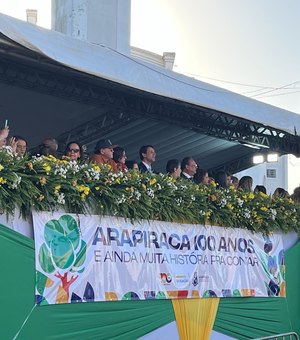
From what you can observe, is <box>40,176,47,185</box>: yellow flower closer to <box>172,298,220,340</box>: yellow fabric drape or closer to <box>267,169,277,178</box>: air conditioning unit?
<box>172,298,220,340</box>: yellow fabric drape

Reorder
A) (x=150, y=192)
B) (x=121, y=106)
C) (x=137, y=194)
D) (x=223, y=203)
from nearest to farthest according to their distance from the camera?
(x=137, y=194)
(x=150, y=192)
(x=223, y=203)
(x=121, y=106)

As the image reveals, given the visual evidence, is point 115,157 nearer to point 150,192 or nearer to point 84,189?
point 150,192

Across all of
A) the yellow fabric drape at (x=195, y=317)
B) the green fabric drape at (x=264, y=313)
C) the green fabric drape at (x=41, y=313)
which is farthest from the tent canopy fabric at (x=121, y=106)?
the yellow fabric drape at (x=195, y=317)

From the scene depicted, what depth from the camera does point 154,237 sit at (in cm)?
611

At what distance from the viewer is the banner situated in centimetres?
523

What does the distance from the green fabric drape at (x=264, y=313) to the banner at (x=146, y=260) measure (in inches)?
5.3

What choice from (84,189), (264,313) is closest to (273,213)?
(264,313)

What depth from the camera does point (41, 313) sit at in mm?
5039

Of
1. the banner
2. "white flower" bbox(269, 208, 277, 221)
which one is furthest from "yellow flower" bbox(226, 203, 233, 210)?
"white flower" bbox(269, 208, 277, 221)

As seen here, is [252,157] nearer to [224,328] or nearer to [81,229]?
[224,328]

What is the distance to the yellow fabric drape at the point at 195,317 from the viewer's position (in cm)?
627

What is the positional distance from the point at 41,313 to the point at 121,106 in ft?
17.4

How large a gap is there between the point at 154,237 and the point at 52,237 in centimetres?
131

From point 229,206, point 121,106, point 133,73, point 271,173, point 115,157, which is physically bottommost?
point 229,206
